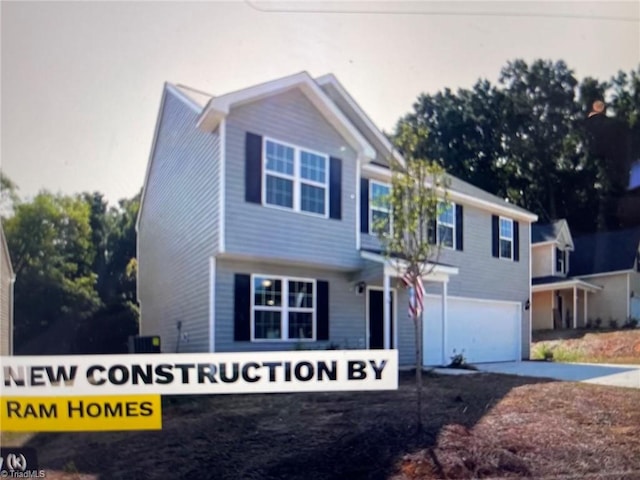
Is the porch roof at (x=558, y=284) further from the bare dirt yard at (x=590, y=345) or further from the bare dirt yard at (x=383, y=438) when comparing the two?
the bare dirt yard at (x=383, y=438)

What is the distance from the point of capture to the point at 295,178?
3.33 metres

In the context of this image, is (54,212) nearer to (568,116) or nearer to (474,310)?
(474,310)

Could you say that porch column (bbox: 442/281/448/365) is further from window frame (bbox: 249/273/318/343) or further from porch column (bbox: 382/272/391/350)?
window frame (bbox: 249/273/318/343)

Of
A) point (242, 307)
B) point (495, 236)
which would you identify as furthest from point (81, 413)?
point (495, 236)

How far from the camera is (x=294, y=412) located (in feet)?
10.1

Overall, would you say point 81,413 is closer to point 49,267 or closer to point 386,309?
point 49,267

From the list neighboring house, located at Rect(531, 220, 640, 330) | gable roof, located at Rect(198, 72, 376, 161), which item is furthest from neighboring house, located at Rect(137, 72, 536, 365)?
neighboring house, located at Rect(531, 220, 640, 330)

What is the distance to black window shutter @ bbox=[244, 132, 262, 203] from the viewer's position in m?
3.20

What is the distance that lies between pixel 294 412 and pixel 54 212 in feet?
4.81

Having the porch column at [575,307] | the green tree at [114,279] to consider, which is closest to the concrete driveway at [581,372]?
the porch column at [575,307]

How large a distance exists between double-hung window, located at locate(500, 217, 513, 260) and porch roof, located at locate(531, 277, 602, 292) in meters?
0.22

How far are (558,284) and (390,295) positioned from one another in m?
1.03

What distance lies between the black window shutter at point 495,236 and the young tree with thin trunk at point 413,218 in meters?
0.35

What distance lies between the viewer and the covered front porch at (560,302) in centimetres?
361
